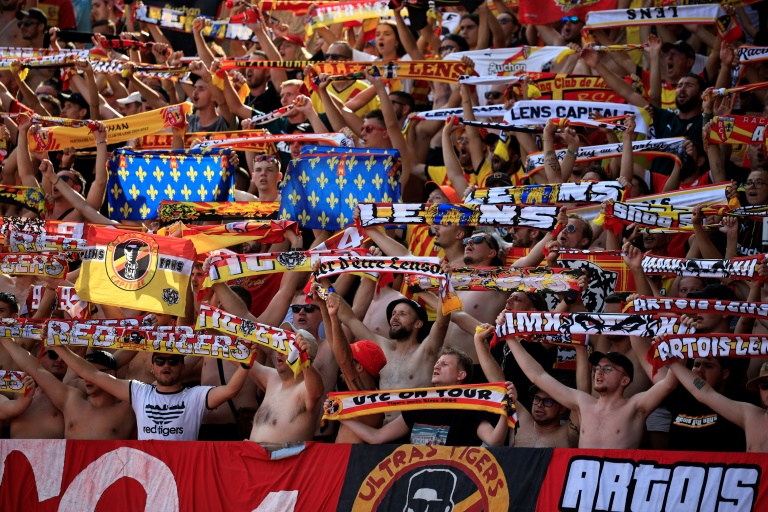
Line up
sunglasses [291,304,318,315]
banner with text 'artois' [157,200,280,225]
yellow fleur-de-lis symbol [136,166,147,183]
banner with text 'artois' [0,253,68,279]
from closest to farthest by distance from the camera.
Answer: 1. sunglasses [291,304,318,315]
2. banner with text 'artois' [0,253,68,279]
3. banner with text 'artois' [157,200,280,225]
4. yellow fleur-de-lis symbol [136,166,147,183]

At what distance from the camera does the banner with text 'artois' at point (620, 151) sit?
34.9ft

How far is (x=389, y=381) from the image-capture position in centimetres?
923

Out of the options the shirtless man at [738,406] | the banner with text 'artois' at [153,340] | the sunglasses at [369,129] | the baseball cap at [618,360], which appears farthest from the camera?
the sunglasses at [369,129]

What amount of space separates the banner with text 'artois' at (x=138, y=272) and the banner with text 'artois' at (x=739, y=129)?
4.00 metres

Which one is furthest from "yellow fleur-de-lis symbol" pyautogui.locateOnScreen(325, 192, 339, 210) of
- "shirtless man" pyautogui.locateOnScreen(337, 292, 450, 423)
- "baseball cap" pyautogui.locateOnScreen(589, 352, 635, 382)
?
"baseball cap" pyautogui.locateOnScreen(589, 352, 635, 382)

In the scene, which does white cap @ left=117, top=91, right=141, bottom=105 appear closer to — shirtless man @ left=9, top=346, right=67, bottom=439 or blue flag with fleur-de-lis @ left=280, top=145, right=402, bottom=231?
blue flag with fleur-de-lis @ left=280, top=145, right=402, bottom=231

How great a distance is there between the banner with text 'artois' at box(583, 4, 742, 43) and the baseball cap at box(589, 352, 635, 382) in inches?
179

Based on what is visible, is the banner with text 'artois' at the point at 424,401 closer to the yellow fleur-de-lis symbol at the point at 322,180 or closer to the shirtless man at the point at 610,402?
the shirtless man at the point at 610,402

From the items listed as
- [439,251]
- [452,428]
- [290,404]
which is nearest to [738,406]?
[452,428]

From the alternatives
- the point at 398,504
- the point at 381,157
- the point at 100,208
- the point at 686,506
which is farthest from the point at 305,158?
the point at 686,506

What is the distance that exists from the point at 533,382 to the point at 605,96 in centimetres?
419

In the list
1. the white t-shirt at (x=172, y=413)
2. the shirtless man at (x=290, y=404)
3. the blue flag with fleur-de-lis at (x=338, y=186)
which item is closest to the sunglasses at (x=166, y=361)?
the white t-shirt at (x=172, y=413)

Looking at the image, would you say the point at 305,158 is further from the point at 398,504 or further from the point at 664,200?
the point at 398,504

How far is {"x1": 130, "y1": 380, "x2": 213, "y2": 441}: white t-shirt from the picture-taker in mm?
9266
